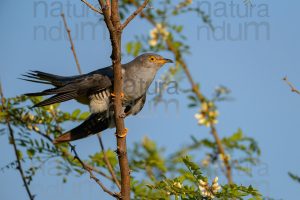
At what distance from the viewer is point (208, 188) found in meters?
2.68

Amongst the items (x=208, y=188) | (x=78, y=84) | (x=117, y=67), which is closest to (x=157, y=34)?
(x=78, y=84)

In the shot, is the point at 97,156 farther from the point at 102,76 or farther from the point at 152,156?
the point at 102,76

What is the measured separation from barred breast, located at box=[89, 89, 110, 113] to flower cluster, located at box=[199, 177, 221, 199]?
207cm

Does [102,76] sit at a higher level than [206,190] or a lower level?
higher

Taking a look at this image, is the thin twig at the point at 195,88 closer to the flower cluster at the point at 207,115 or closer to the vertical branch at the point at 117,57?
the flower cluster at the point at 207,115

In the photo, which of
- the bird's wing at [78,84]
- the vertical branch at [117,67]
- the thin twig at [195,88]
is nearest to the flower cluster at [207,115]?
the thin twig at [195,88]

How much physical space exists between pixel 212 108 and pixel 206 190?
1.74 metres

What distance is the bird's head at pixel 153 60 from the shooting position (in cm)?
528

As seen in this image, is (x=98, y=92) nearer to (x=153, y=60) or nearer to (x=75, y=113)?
(x=75, y=113)

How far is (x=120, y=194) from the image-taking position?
278 centimetres

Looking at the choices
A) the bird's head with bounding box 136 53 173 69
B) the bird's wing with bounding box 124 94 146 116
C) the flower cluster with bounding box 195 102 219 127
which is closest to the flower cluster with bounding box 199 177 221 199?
the flower cluster with bounding box 195 102 219 127

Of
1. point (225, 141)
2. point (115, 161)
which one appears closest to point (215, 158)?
point (225, 141)

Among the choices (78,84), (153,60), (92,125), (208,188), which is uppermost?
(153,60)

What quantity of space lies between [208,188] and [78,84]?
2339 millimetres
